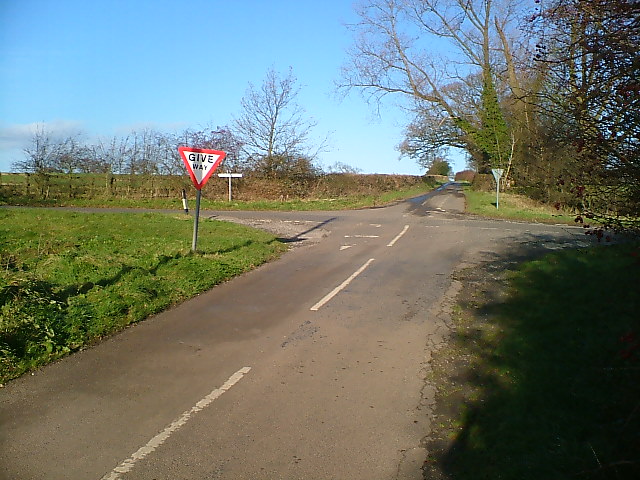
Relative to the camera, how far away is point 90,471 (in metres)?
3.99

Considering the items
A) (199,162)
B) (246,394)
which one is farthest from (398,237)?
(246,394)

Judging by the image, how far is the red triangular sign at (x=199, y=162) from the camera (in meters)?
12.5

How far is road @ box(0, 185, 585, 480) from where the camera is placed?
13.7 feet

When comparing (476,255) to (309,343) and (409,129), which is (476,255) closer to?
(309,343)

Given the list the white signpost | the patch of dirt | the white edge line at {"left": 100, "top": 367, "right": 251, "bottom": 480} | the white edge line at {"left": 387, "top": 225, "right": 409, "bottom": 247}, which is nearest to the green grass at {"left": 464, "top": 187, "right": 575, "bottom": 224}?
the white edge line at {"left": 387, "top": 225, "right": 409, "bottom": 247}

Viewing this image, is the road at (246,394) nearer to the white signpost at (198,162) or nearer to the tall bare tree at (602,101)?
the tall bare tree at (602,101)

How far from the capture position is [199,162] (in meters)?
12.7

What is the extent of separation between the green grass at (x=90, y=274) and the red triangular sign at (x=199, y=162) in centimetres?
170

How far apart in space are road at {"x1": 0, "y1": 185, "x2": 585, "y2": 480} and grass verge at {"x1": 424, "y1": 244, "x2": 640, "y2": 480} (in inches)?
13.0

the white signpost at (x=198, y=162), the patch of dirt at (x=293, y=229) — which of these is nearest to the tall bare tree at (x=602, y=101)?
the white signpost at (x=198, y=162)

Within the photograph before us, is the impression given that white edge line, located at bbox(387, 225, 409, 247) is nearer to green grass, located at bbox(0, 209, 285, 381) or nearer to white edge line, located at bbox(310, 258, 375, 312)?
green grass, located at bbox(0, 209, 285, 381)

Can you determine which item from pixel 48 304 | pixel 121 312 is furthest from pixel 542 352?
pixel 48 304

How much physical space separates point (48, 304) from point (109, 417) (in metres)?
3.23

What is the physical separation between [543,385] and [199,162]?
30.2 feet
